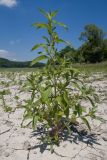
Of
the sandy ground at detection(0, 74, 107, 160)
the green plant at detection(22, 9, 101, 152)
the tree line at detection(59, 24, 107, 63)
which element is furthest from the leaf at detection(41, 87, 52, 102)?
the tree line at detection(59, 24, 107, 63)

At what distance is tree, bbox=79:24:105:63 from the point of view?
50.1m

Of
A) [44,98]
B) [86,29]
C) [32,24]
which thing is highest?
[86,29]

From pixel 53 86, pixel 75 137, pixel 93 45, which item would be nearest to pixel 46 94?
pixel 53 86

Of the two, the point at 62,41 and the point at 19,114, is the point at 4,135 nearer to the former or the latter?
the point at 19,114

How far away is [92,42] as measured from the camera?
172 ft

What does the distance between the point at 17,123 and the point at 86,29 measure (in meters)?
49.4

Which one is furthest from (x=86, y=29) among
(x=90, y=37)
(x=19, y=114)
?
(x=19, y=114)

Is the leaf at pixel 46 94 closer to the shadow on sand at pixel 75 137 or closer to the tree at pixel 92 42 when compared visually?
the shadow on sand at pixel 75 137

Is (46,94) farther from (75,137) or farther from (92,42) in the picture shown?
(92,42)

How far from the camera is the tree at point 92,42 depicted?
50.1 metres

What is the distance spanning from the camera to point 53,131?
347 centimetres

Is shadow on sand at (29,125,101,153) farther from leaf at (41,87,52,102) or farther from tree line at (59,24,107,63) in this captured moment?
tree line at (59,24,107,63)

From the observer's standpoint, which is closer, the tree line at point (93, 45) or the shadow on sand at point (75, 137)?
the shadow on sand at point (75, 137)

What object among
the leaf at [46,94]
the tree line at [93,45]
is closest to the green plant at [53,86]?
the leaf at [46,94]
